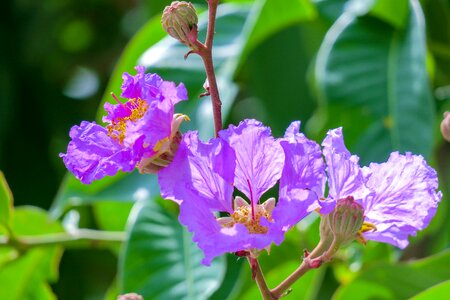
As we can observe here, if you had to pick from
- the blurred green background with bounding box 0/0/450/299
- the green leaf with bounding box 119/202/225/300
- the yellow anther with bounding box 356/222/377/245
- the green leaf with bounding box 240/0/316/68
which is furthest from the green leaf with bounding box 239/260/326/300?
the yellow anther with bounding box 356/222/377/245

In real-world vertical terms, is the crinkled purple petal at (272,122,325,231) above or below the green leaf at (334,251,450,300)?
above

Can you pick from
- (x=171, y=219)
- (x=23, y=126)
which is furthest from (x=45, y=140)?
(x=171, y=219)

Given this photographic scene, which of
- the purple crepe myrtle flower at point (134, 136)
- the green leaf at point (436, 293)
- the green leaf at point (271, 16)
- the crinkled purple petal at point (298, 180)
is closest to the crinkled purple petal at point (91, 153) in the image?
the purple crepe myrtle flower at point (134, 136)

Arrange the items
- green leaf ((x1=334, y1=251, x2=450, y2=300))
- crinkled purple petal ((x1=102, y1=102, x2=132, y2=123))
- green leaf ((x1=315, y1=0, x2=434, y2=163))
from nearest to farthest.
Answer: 1. crinkled purple petal ((x1=102, y1=102, x2=132, y2=123))
2. green leaf ((x1=334, y1=251, x2=450, y2=300))
3. green leaf ((x1=315, y1=0, x2=434, y2=163))

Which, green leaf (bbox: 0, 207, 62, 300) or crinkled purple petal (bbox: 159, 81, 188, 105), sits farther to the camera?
green leaf (bbox: 0, 207, 62, 300)

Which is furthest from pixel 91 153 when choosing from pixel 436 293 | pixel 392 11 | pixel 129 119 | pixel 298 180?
pixel 392 11

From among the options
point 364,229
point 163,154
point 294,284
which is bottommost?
point 294,284

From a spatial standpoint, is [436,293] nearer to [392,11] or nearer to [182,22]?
[182,22]

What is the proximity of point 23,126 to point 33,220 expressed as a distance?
0.91 meters

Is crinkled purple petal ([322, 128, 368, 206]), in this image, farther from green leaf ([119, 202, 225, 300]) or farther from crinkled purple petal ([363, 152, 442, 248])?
green leaf ([119, 202, 225, 300])

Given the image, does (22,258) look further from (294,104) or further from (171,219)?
(294,104)

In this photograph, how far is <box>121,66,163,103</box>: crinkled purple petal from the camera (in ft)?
2.31

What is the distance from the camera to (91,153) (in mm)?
700

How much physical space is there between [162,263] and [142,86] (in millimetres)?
480
